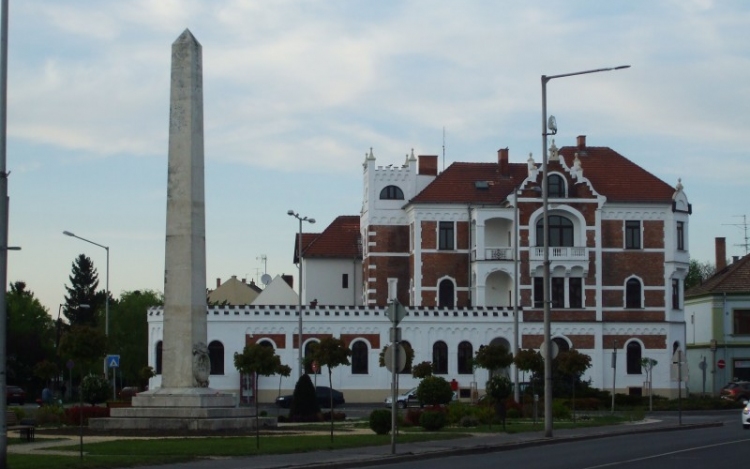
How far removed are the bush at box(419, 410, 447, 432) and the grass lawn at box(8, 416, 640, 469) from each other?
0.37 metres

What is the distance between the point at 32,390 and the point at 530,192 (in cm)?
4056

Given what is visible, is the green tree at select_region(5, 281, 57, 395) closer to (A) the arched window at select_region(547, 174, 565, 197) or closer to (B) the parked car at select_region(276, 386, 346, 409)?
(B) the parked car at select_region(276, 386, 346, 409)

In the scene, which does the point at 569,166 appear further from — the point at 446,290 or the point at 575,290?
the point at 446,290

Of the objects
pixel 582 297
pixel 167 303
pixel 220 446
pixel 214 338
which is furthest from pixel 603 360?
pixel 220 446

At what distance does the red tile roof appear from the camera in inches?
3826

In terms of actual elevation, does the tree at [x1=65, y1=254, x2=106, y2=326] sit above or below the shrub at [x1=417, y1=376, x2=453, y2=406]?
above

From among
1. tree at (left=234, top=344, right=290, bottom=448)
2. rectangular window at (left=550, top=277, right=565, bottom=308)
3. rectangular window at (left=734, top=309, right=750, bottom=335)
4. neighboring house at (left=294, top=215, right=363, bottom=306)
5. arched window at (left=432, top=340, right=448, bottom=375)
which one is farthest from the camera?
neighboring house at (left=294, top=215, right=363, bottom=306)

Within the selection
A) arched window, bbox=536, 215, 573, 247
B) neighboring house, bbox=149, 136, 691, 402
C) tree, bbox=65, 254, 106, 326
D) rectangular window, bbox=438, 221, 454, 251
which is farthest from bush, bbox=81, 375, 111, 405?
tree, bbox=65, 254, 106, 326

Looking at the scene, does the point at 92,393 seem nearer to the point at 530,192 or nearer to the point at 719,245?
the point at 530,192

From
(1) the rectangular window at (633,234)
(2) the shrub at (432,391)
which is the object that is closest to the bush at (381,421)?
(2) the shrub at (432,391)

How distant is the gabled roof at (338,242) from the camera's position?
319 ft

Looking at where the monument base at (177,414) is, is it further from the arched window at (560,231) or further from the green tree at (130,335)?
the green tree at (130,335)

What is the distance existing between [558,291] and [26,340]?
38650mm

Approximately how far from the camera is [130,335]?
11738cm
